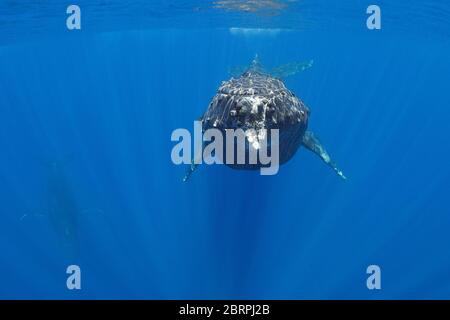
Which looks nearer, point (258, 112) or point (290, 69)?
point (258, 112)

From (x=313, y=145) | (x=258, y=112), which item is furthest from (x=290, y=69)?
(x=258, y=112)

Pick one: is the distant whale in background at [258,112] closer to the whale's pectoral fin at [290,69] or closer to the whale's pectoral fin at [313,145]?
the whale's pectoral fin at [313,145]

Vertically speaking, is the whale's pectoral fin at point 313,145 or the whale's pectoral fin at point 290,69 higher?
the whale's pectoral fin at point 290,69

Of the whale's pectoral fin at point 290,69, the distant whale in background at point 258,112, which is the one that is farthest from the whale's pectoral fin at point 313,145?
the whale's pectoral fin at point 290,69

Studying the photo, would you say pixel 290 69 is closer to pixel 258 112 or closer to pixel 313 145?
pixel 313 145

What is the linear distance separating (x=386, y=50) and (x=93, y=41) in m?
27.1

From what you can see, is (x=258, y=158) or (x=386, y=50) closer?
(x=258, y=158)

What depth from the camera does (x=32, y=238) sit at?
20.3 m

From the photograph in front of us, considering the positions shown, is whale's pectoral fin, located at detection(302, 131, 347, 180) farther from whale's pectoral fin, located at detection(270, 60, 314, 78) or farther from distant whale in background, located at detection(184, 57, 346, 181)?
whale's pectoral fin, located at detection(270, 60, 314, 78)

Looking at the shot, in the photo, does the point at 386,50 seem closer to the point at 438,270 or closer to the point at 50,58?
the point at 438,270

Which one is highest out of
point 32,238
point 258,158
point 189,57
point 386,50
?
point 189,57

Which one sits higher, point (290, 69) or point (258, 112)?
point (290, 69)

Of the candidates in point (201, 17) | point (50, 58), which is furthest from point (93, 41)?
point (201, 17)

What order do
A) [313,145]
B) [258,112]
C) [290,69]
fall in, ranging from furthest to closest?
[290,69], [313,145], [258,112]
